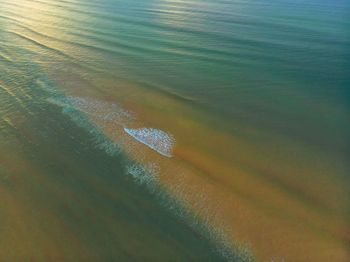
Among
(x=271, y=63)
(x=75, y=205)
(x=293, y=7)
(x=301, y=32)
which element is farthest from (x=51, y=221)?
(x=293, y=7)

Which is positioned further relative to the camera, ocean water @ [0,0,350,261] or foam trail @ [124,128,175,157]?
foam trail @ [124,128,175,157]

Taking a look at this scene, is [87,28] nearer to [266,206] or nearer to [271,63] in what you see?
[271,63]

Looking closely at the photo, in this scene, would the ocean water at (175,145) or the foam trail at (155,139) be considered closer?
the ocean water at (175,145)

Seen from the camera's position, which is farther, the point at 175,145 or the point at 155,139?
the point at 155,139
